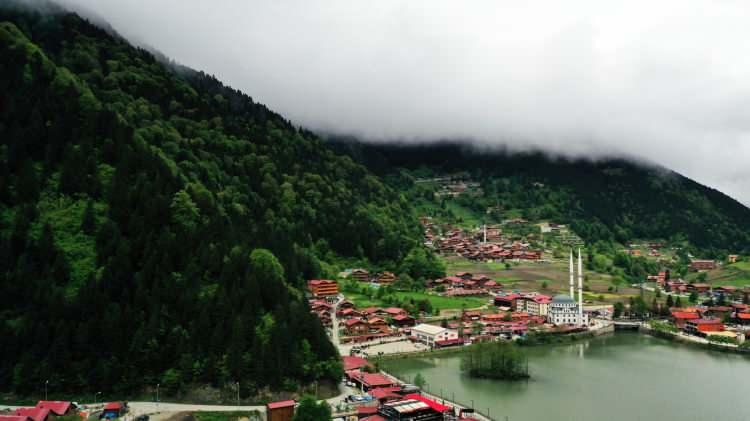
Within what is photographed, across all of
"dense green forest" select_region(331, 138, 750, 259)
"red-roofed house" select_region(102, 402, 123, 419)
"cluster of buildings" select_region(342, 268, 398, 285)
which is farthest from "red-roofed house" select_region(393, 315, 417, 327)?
"dense green forest" select_region(331, 138, 750, 259)

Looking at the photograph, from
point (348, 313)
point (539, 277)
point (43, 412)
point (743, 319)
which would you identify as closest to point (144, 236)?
point (43, 412)

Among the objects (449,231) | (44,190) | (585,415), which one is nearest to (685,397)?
(585,415)

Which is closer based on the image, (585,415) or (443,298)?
(585,415)

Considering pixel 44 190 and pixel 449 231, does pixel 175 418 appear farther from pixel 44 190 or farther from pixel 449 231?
pixel 449 231

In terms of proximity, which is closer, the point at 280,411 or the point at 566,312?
the point at 280,411

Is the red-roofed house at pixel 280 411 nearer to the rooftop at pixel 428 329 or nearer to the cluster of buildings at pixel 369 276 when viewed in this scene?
the rooftop at pixel 428 329


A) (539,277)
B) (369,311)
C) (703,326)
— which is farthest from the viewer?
(539,277)

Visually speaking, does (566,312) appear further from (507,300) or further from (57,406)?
(57,406)
